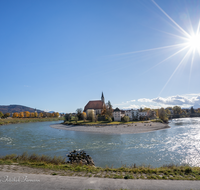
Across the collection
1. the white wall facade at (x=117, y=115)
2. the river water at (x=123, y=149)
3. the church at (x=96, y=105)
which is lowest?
the river water at (x=123, y=149)

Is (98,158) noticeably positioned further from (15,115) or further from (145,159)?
(15,115)

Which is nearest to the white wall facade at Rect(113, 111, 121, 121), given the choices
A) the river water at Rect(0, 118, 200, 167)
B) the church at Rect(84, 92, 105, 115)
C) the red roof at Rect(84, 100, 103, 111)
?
the church at Rect(84, 92, 105, 115)

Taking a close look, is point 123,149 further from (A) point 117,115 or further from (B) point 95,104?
(B) point 95,104

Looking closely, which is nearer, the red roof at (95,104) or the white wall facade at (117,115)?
the white wall facade at (117,115)

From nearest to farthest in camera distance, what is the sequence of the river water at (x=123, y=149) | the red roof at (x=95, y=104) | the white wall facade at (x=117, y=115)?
1. the river water at (x=123, y=149)
2. the white wall facade at (x=117, y=115)
3. the red roof at (x=95, y=104)

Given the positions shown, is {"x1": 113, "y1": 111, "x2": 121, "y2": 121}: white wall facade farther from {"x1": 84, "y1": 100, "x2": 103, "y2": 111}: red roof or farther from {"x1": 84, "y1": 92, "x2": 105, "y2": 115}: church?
{"x1": 84, "y1": 100, "x2": 103, "y2": 111}: red roof

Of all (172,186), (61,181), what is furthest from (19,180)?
(172,186)

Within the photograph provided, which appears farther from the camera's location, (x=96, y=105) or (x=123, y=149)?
(x=96, y=105)

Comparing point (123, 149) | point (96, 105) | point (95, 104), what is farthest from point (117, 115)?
point (123, 149)

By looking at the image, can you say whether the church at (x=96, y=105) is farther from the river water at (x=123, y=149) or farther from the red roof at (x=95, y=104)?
the river water at (x=123, y=149)

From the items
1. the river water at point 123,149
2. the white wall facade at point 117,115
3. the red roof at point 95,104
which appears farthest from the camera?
the red roof at point 95,104

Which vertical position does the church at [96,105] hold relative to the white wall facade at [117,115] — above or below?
above

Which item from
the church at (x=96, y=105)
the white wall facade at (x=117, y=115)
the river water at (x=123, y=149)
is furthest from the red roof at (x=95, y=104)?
the river water at (x=123, y=149)

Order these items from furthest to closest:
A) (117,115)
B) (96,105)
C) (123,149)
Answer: (96,105)
(117,115)
(123,149)
